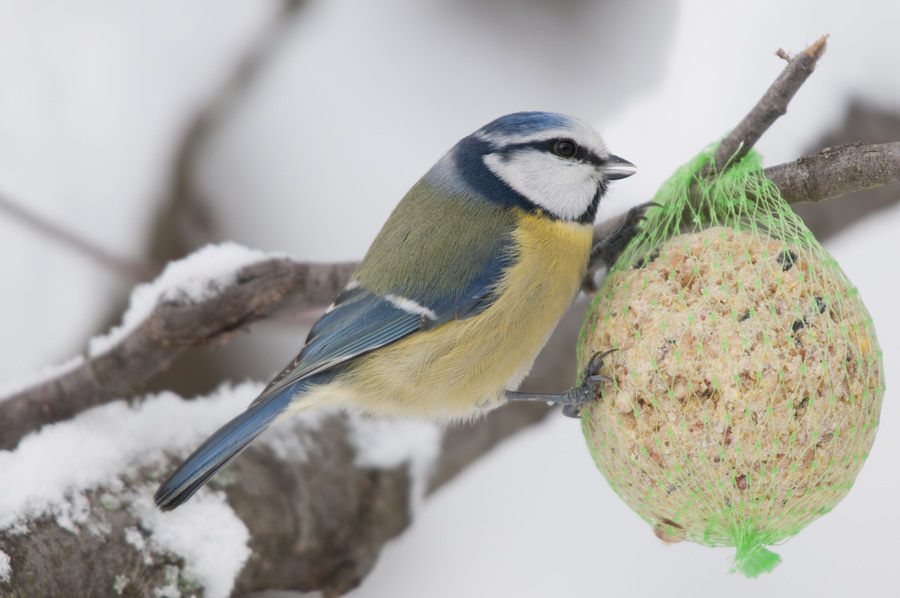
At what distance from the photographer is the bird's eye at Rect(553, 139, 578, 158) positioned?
1.96m

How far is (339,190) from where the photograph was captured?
3.86 metres

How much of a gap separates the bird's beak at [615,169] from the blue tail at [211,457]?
1035mm

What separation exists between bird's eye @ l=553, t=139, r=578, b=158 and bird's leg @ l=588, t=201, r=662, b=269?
0.21 meters

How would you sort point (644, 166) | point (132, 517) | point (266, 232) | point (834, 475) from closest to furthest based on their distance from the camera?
1. point (834, 475)
2. point (132, 517)
3. point (644, 166)
4. point (266, 232)

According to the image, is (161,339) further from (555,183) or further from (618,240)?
(618,240)

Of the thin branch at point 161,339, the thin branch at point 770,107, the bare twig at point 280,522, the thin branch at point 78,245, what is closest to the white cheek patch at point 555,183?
the thin branch at point 770,107

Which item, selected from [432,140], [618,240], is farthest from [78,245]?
[432,140]

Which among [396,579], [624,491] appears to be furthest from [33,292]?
[624,491]

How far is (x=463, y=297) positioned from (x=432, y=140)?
2.03 m

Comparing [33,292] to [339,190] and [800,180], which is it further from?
[800,180]

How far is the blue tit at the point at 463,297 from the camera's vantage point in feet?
6.17

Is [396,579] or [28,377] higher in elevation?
[28,377]

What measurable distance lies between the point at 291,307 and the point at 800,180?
1.39 m

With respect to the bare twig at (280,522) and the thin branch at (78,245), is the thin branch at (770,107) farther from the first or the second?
the thin branch at (78,245)
